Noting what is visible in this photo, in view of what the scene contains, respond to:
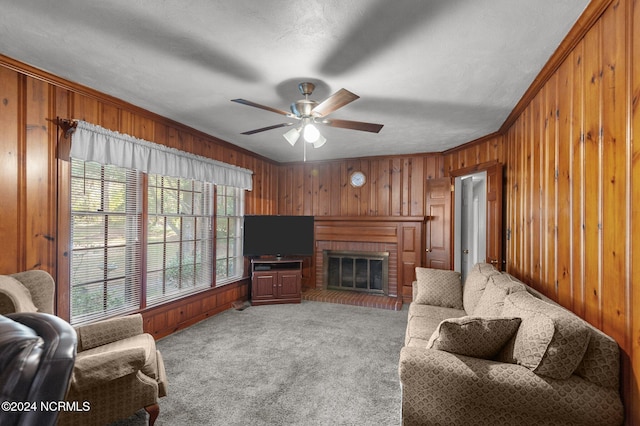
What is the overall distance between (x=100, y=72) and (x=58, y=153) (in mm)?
776

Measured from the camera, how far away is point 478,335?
5.37 ft

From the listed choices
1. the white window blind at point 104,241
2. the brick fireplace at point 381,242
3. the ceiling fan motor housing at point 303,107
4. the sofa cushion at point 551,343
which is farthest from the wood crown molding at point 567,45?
the white window blind at point 104,241

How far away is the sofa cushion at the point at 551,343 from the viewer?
1425 millimetres

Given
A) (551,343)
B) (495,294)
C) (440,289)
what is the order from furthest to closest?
(440,289), (495,294), (551,343)

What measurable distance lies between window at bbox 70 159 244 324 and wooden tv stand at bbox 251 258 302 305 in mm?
559

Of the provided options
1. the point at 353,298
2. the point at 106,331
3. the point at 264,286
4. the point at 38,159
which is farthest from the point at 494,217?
the point at 38,159

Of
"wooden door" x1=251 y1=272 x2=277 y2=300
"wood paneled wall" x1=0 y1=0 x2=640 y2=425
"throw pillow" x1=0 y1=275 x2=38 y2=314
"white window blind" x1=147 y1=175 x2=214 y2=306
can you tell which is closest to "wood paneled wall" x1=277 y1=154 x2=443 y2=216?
"wood paneled wall" x1=0 y1=0 x2=640 y2=425

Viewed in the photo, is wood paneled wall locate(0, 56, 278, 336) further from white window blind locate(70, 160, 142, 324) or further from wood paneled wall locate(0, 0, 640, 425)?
white window blind locate(70, 160, 142, 324)

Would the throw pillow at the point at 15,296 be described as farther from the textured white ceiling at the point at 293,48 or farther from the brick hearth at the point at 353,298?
the brick hearth at the point at 353,298

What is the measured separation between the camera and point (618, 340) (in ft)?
4.67

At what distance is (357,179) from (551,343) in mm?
4131

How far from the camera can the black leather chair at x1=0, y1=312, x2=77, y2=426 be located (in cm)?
30

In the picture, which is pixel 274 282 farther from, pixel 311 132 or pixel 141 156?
pixel 311 132

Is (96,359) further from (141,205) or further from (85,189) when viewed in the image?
(141,205)
